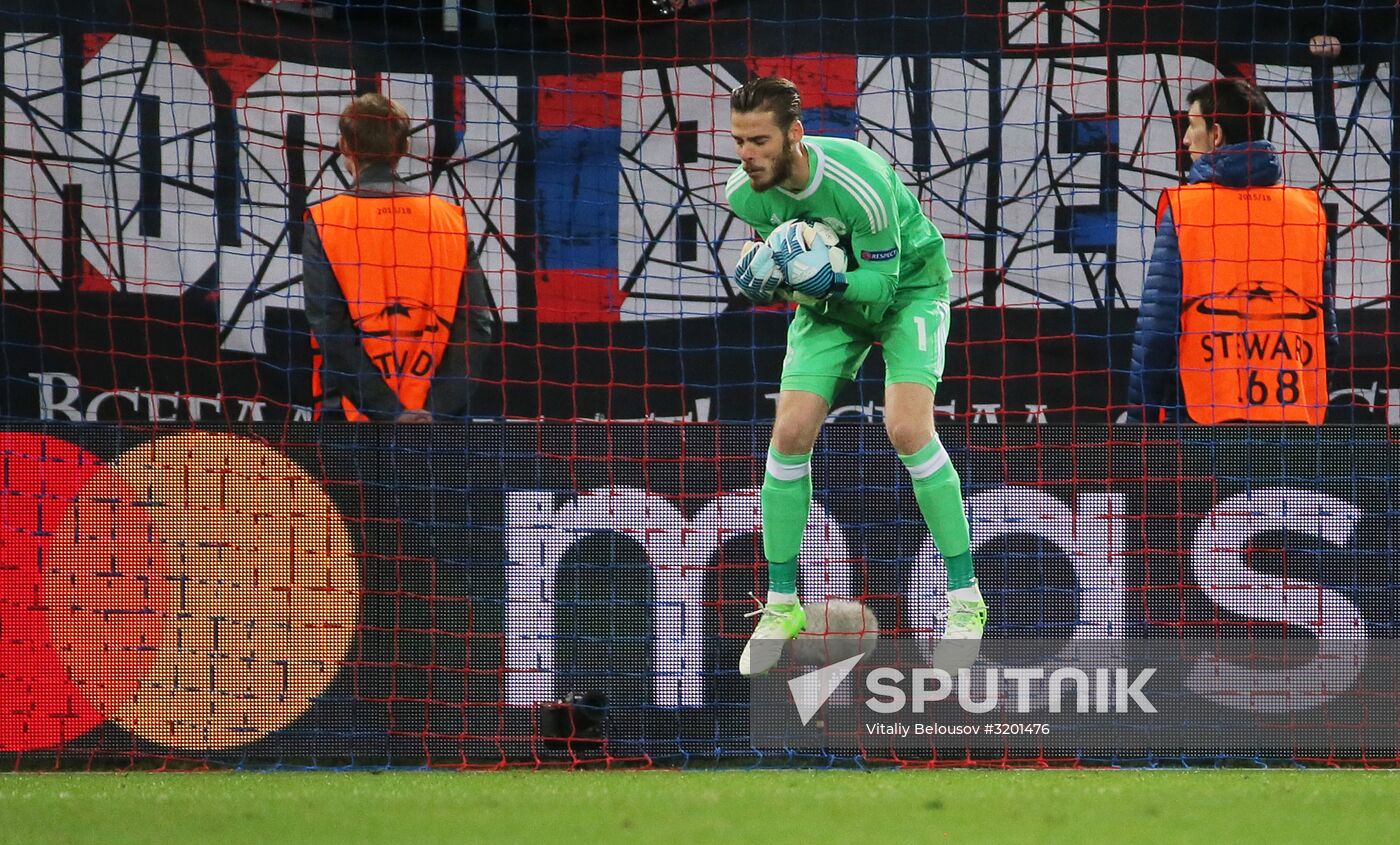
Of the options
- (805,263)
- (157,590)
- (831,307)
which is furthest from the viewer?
(157,590)

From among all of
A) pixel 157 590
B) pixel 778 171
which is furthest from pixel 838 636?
pixel 157 590

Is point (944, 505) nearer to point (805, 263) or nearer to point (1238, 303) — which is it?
point (805, 263)

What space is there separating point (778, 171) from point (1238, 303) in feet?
7.42

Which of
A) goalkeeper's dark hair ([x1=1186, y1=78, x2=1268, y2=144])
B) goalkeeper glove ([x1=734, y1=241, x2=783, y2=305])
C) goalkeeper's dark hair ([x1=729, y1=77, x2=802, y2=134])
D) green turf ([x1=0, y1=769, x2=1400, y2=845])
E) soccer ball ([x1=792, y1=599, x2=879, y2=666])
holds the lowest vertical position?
green turf ([x1=0, y1=769, x2=1400, y2=845])

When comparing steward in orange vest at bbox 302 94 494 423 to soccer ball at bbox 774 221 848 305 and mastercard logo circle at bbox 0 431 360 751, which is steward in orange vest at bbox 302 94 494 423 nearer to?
mastercard logo circle at bbox 0 431 360 751

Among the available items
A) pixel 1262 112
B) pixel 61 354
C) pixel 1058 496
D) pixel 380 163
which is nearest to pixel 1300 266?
pixel 1262 112

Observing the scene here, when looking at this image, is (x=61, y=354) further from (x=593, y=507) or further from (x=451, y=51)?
(x=593, y=507)

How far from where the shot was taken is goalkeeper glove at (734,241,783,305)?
4730mm

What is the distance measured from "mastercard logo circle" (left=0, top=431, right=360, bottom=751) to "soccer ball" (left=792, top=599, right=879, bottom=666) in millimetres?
1657

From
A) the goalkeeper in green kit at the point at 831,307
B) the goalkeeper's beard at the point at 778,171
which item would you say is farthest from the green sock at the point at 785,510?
the goalkeeper's beard at the point at 778,171

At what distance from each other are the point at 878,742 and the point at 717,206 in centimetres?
241

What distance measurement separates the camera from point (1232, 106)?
621cm

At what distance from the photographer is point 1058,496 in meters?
5.91
